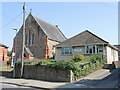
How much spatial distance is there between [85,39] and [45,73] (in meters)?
14.2

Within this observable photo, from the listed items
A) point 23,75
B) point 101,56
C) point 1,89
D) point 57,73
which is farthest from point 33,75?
point 101,56

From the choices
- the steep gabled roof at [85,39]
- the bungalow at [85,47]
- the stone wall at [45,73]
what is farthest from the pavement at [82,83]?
the steep gabled roof at [85,39]

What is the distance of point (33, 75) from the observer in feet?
60.0

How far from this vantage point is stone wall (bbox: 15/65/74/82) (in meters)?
15.2

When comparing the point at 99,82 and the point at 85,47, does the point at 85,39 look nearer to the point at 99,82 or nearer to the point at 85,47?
the point at 85,47

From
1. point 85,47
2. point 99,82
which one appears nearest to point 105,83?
point 99,82

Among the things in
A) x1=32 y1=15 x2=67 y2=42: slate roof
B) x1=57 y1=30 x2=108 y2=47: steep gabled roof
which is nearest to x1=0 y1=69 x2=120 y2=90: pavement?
x1=57 y1=30 x2=108 y2=47: steep gabled roof

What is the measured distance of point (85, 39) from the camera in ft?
95.4

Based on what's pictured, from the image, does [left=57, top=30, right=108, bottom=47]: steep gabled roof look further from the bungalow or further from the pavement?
the pavement

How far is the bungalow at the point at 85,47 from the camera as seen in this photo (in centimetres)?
2640

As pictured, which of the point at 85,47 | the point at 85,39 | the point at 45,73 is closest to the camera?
the point at 45,73

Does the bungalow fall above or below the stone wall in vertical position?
above

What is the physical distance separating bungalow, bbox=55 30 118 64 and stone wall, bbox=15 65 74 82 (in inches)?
484

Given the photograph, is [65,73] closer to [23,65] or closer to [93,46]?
[23,65]
